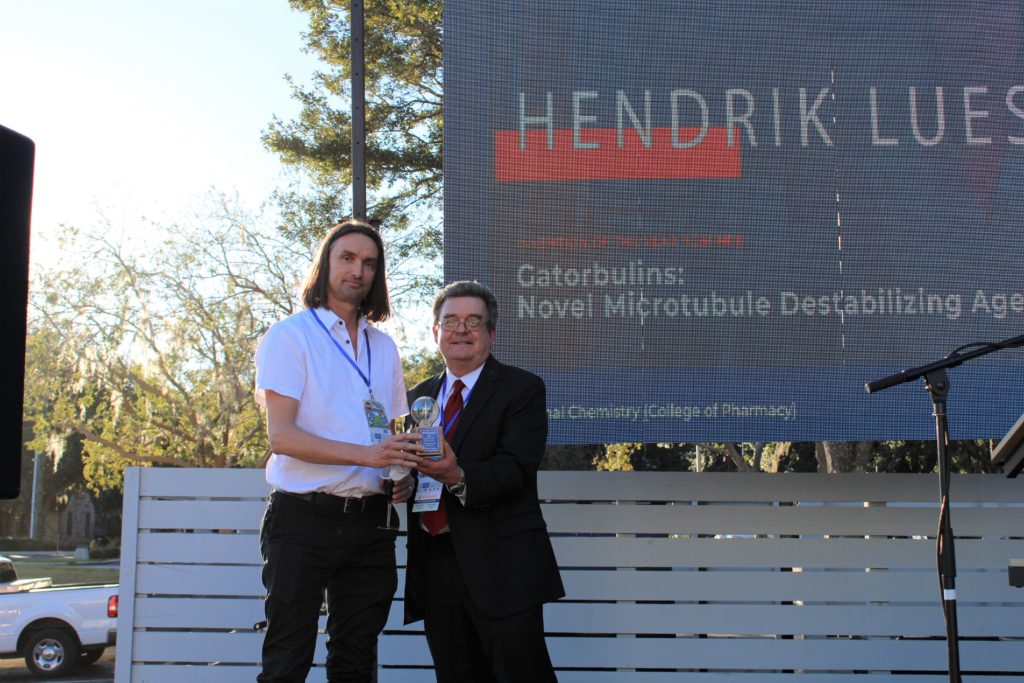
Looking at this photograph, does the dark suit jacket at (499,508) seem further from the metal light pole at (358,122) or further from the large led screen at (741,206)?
the metal light pole at (358,122)

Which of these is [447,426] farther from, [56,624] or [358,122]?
[56,624]

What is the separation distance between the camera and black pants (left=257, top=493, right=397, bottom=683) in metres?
2.48

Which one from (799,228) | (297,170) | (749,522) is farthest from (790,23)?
(297,170)

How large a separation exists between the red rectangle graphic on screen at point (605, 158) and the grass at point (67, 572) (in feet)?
76.9

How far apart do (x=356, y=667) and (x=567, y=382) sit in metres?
1.53

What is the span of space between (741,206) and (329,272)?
1.90 m

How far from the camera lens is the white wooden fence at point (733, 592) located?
3.87 metres

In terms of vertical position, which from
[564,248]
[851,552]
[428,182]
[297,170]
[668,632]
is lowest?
[668,632]

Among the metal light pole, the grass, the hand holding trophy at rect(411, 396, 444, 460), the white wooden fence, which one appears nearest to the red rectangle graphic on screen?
the metal light pole

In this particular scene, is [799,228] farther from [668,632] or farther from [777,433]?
[668,632]

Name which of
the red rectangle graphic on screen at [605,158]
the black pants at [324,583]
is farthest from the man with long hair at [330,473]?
the red rectangle graphic on screen at [605,158]

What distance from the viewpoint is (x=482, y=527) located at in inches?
106

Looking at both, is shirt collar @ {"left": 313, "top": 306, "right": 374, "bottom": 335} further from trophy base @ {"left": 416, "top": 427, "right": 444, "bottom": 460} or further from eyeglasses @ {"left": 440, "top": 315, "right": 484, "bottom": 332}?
trophy base @ {"left": 416, "top": 427, "right": 444, "bottom": 460}

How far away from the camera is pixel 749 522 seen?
155 inches
